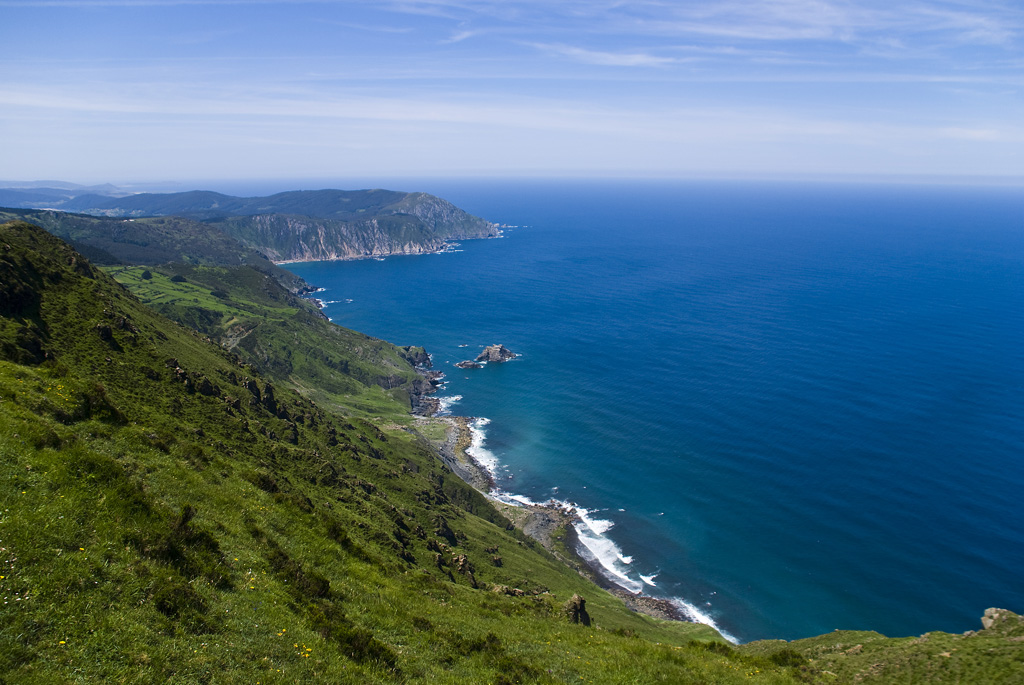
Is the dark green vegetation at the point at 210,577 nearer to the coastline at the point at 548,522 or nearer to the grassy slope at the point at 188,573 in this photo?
the grassy slope at the point at 188,573

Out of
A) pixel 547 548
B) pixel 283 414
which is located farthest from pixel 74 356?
pixel 547 548

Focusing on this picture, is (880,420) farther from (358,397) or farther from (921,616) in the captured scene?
(358,397)

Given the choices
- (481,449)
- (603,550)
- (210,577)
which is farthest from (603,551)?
(210,577)

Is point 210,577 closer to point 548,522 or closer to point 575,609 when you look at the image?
point 575,609

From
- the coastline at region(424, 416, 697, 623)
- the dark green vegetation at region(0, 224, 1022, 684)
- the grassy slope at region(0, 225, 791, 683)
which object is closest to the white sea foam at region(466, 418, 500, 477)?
the coastline at region(424, 416, 697, 623)

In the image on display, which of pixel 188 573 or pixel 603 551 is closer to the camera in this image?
pixel 188 573

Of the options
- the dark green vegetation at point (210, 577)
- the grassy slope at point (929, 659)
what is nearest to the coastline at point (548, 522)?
the dark green vegetation at point (210, 577)
